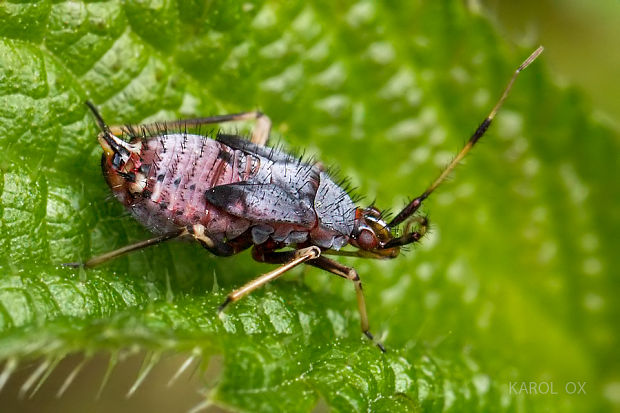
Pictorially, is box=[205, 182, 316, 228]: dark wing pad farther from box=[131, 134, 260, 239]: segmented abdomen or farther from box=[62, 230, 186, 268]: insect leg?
box=[62, 230, 186, 268]: insect leg

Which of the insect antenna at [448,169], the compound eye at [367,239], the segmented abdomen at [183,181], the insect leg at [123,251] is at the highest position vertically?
the insect antenna at [448,169]

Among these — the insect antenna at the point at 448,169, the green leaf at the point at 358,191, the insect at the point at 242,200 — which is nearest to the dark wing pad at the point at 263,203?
the insect at the point at 242,200

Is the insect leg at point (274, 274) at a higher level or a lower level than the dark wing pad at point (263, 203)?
lower

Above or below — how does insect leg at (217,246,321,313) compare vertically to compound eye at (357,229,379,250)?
below

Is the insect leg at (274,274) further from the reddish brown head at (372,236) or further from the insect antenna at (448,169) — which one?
the insect antenna at (448,169)

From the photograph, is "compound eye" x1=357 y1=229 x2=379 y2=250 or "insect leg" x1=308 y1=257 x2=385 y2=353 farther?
"compound eye" x1=357 y1=229 x2=379 y2=250

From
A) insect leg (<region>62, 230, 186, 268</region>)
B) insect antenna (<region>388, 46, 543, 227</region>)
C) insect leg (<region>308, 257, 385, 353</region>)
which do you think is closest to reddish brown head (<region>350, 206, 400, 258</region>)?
insect antenna (<region>388, 46, 543, 227</region>)
